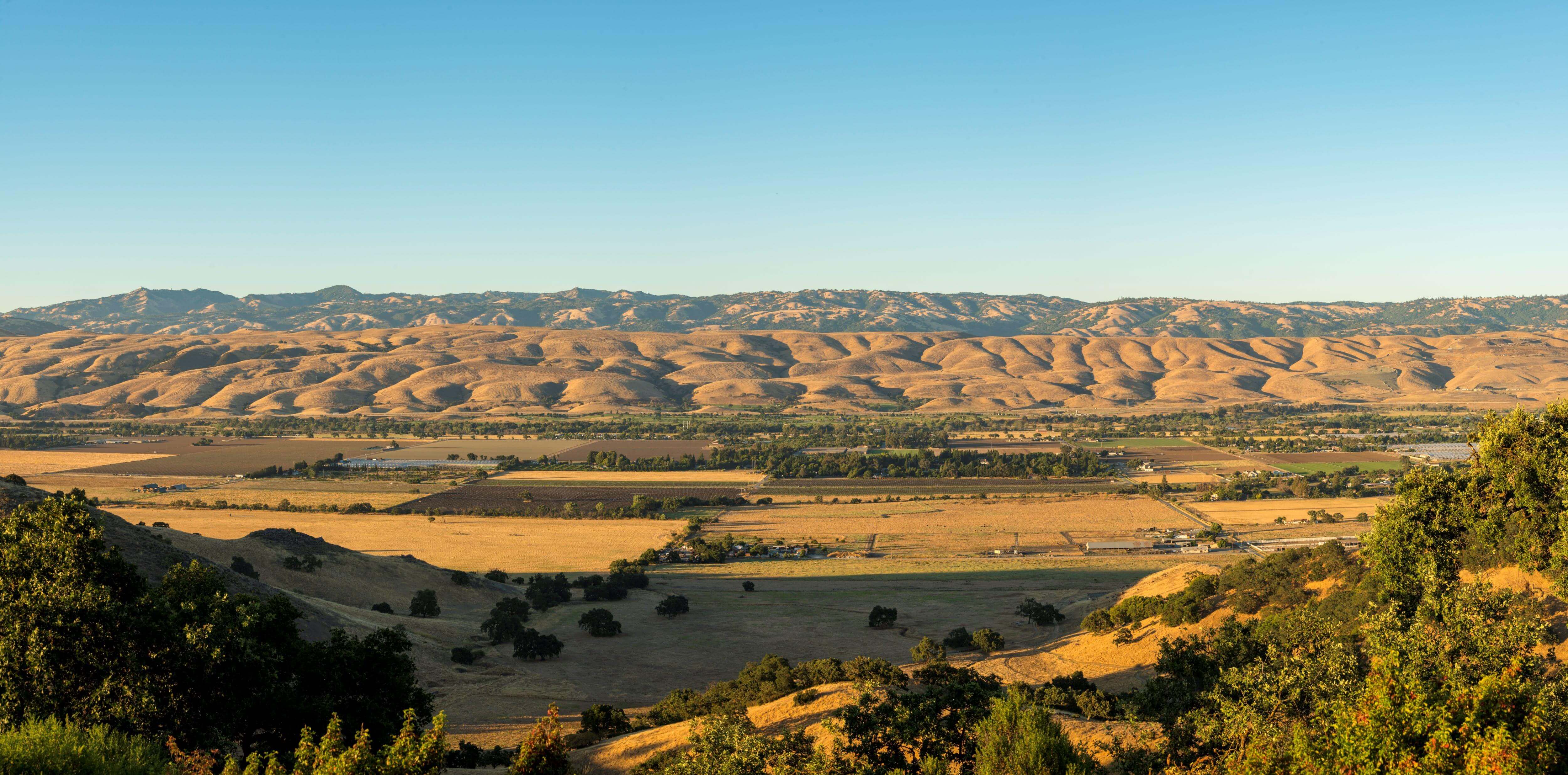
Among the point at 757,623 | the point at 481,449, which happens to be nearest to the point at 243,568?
the point at 757,623

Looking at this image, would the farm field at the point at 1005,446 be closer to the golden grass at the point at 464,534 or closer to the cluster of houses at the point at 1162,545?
the cluster of houses at the point at 1162,545

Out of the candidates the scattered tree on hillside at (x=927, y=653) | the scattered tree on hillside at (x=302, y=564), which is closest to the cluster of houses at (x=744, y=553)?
the scattered tree on hillside at (x=302, y=564)

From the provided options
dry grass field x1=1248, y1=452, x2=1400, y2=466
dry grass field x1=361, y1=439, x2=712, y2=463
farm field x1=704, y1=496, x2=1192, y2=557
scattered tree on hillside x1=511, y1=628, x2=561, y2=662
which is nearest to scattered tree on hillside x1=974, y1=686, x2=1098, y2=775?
scattered tree on hillside x1=511, y1=628, x2=561, y2=662

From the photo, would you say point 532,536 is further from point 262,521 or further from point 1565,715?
point 1565,715

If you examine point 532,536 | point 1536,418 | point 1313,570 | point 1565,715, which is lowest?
point 532,536

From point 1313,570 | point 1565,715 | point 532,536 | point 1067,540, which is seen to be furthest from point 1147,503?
point 1565,715

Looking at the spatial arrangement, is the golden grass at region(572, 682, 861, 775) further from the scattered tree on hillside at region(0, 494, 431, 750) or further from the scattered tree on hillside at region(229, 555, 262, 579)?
the scattered tree on hillside at region(229, 555, 262, 579)
